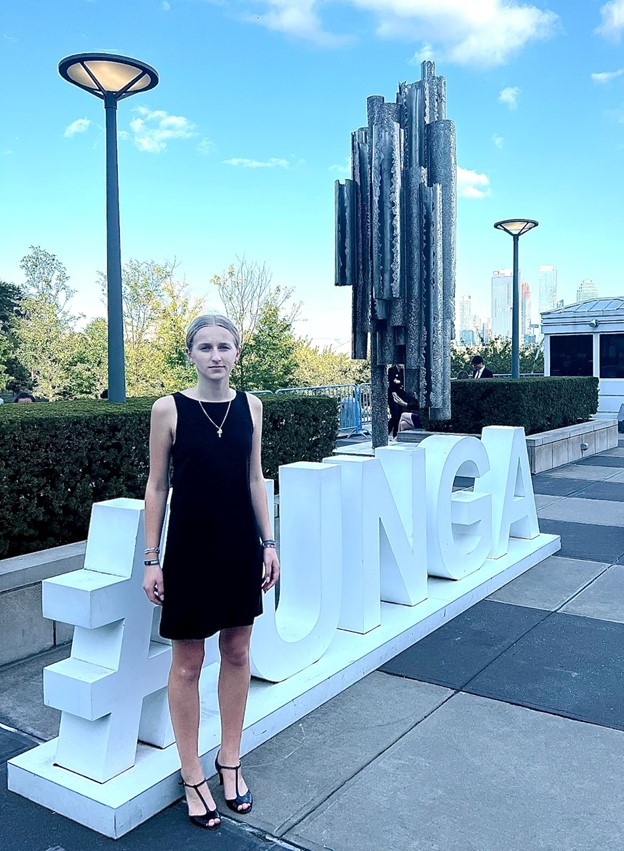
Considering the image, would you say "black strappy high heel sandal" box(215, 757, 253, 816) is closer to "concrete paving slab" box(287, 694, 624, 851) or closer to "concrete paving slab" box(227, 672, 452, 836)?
"concrete paving slab" box(227, 672, 452, 836)

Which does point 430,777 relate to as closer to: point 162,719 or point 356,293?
point 162,719

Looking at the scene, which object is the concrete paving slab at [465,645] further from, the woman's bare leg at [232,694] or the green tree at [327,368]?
the green tree at [327,368]

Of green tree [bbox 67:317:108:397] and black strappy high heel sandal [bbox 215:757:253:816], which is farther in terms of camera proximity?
green tree [bbox 67:317:108:397]

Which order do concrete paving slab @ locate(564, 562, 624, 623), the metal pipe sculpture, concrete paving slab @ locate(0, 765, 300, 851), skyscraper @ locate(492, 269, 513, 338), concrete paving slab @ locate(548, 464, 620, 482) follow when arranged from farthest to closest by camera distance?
skyscraper @ locate(492, 269, 513, 338)
concrete paving slab @ locate(548, 464, 620, 482)
the metal pipe sculpture
concrete paving slab @ locate(564, 562, 624, 623)
concrete paving slab @ locate(0, 765, 300, 851)

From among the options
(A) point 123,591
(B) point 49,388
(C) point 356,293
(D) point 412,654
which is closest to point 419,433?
(C) point 356,293

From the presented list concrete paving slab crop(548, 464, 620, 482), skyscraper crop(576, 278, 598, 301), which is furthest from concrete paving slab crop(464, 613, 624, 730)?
skyscraper crop(576, 278, 598, 301)

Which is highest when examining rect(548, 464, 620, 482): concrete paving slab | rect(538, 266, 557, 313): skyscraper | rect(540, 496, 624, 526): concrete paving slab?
rect(538, 266, 557, 313): skyscraper

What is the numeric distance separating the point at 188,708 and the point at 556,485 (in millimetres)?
8755

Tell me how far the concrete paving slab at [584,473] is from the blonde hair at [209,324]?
9.34m

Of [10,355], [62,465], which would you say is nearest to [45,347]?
[10,355]

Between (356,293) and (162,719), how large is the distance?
5.51 metres

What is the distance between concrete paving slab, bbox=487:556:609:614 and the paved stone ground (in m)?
0.28

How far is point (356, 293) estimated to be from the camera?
7855 millimetres

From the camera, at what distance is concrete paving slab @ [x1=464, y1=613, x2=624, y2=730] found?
12.0ft
